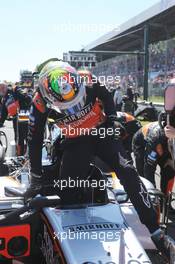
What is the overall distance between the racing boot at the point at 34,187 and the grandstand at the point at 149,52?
1494cm

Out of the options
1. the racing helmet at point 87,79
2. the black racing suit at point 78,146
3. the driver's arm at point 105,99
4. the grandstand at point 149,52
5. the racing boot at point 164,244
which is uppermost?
the grandstand at point 149,52

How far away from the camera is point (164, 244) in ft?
9.23

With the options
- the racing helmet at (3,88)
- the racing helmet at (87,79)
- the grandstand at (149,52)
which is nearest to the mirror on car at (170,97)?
the racing helmet at (87,79)

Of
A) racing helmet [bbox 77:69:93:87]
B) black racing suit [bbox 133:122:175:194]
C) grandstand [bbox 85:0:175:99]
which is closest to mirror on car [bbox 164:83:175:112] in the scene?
racing helmet [bbox 77:69:93:87]

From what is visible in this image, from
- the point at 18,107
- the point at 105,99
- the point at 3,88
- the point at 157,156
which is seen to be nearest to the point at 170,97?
the point at 105,99

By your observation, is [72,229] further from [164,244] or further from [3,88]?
[3,88]

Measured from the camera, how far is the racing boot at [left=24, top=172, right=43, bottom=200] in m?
3.26

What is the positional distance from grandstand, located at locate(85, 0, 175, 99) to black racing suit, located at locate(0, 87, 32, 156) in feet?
30.8

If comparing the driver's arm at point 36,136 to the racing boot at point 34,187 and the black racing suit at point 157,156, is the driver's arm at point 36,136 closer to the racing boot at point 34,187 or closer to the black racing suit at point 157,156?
the racing boot at point 34,187

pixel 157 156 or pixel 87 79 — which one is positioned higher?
pixel 87 79

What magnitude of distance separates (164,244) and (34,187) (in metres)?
1.10

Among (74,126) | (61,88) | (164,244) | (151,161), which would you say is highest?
(61,88)

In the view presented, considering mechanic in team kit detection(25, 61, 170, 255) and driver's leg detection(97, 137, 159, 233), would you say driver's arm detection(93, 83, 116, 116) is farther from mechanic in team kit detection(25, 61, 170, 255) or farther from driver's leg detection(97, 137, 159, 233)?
driver's leg detection(97, 137, 159, 233)

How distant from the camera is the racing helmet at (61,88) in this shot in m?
3.18
